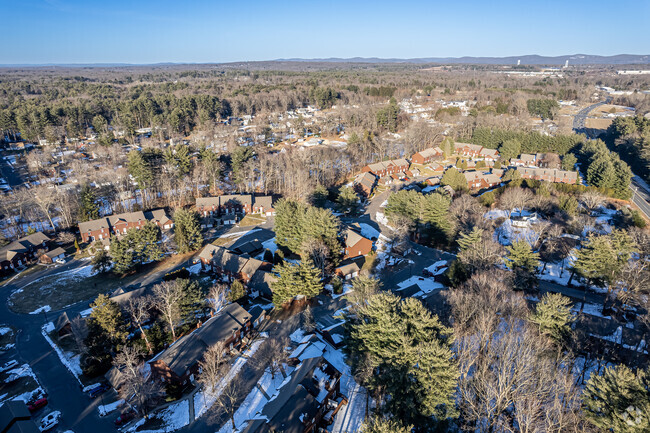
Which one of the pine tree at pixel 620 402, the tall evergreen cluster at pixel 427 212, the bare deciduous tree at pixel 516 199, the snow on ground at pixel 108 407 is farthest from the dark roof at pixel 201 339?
the bare deciduous tree at pixel 516 199

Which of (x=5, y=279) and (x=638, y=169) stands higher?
(x=638, y=169)

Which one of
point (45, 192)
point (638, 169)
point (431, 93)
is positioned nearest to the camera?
point (45, 192)

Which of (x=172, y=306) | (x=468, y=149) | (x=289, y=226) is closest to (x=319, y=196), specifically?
(x=289, y=226)

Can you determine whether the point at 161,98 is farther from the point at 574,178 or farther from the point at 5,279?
the point at 574,178

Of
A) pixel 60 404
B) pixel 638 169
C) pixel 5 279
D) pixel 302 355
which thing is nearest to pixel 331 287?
pixel 302 355

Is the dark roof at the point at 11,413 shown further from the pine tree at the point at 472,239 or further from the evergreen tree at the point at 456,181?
the evergreen tree at the point at 456,181

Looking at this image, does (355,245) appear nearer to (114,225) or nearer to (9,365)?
(9,365)
